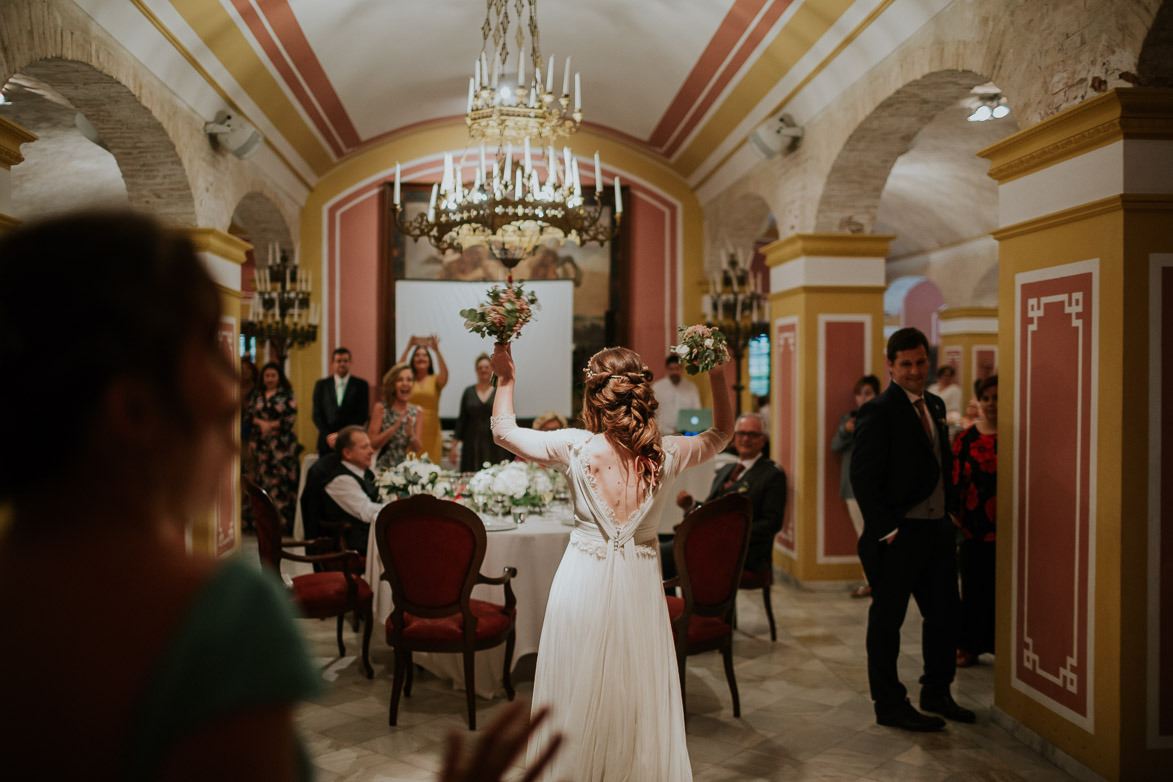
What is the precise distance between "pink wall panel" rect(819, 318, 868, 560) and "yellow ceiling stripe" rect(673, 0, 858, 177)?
2030 mm

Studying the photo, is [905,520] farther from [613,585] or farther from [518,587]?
[518,587]

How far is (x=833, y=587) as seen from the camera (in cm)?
678

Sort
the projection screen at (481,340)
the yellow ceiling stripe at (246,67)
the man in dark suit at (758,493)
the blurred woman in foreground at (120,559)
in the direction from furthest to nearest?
the projection screen at (481,340), the yellow ceiling stripe at (246,67), the man in dark suit at (758,493), the blurred woman in foreground at (120,559)

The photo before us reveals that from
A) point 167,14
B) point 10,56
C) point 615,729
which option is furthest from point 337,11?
point 615,729

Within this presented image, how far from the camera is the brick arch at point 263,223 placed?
28.0ft

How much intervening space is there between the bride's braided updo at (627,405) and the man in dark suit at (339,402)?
18.2 feet

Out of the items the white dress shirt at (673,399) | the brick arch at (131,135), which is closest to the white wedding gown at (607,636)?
Result: the brick arch at (131,135)

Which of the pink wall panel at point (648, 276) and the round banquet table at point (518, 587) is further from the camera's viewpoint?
the pink wall panel at point (648, 276)

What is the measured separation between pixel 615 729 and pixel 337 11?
5.59 metres

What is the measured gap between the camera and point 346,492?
495 centimetres

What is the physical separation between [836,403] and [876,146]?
6.51 ft

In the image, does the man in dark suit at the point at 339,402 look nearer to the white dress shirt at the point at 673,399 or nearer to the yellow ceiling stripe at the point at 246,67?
the yellow ceiling stripe at the point at 246,67

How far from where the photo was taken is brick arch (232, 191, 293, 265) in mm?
8547

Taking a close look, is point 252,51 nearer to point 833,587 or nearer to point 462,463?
point 462,463
